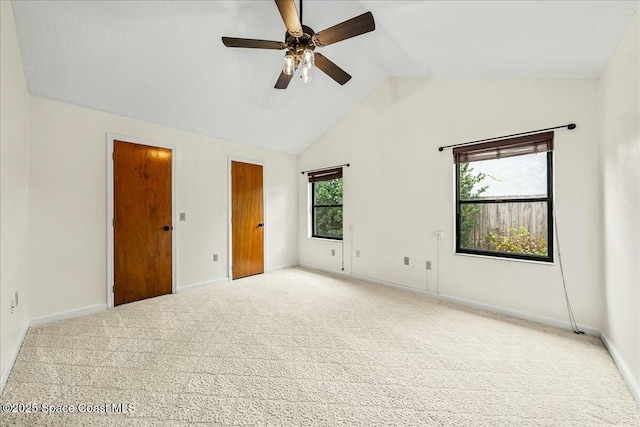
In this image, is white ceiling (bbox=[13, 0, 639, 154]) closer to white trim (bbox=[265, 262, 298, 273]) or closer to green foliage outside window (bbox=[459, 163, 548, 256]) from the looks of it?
green foliage outside window (bbox=[459, 163, 548, 256])

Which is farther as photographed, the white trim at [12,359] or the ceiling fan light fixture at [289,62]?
the ceiling fan light fixture at [289,62]

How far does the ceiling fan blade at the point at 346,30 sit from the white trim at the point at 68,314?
361 cm

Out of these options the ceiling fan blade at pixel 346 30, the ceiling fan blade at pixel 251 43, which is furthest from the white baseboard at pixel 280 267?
the ceiling fan blade at pixel 346 30

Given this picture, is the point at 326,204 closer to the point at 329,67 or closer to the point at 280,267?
the point at 280,267

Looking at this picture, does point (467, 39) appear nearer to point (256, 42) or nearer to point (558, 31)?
point (558, 31)

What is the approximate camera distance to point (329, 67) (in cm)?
241

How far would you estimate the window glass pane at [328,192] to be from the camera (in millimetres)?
4914

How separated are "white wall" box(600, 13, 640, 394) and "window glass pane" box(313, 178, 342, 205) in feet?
11.0

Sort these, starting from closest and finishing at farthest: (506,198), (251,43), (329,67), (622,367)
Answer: (622,367), (251,43), (329,67), (506,198)

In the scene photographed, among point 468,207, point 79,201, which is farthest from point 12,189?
point 468,207

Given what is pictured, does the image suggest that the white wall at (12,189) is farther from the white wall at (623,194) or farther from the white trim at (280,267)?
the white wall at (623,194)

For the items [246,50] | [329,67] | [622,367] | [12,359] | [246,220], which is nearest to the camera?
[622,367]

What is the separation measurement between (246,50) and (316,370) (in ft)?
10.2

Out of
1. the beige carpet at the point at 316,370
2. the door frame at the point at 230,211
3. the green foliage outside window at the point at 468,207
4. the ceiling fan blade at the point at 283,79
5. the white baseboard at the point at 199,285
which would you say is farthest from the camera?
the door frame at the point at 230,211
